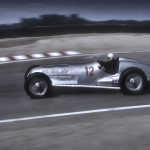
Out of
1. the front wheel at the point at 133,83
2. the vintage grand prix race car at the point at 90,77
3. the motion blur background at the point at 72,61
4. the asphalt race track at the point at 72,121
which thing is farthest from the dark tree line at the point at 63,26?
the front wheel at the point at 133,83

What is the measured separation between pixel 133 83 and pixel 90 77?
1.13 m

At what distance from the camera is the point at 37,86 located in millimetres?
10578

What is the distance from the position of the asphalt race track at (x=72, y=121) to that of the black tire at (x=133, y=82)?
0.19 metres

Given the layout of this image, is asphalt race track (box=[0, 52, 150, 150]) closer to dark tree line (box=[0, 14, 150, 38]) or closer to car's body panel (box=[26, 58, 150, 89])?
car's body panel (box=[26, 58, 150, 89])

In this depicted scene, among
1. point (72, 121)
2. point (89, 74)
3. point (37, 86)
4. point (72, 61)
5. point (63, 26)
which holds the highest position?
point (63, 26)

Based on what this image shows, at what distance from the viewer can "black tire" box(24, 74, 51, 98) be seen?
10.5 meters

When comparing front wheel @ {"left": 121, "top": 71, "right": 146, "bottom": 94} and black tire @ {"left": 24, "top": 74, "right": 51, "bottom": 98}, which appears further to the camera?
black tire @ {"left": 24, "top": 74, "right": 51, "bottom": 98}

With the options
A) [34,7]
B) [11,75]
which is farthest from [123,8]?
[11,75]

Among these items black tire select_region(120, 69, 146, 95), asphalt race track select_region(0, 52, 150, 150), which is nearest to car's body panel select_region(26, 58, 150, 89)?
black tire select_region(120, 69, 146, 95)

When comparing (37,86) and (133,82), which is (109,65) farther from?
(37,86)

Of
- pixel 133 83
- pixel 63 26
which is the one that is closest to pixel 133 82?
pixel 133 83

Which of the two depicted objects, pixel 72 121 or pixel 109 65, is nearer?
pixel 72 121

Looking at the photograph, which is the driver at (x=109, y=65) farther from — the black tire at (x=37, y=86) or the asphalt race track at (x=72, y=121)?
the black tire at (x=37, y=86)

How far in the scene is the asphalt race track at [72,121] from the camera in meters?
6.79
